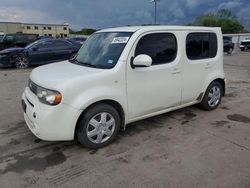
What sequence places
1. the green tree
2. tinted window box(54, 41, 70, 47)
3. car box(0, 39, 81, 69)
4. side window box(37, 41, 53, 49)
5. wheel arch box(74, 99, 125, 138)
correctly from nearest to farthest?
wheel arch box(74, 99, 125, 138), car box(0, 39, 81, 69), side window box(37, 41, 53, 49), tinted window box(54, 41, 70, 47), the green tree

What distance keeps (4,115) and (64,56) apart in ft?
25.3

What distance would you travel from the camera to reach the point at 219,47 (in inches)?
189

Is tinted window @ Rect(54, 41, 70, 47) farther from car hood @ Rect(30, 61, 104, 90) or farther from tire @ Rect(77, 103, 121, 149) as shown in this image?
tire @ Rect(77, 103, 121, 149)

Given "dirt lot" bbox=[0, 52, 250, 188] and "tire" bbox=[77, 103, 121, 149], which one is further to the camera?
"tire" bbox=[77, 103, 121, 149]

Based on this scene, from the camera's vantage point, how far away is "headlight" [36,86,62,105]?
2.95 m

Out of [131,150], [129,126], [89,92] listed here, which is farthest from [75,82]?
[129,126]

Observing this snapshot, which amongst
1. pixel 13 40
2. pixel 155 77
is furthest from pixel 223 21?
pixel 155 77

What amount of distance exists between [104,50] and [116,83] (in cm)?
70

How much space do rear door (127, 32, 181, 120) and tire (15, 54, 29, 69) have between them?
9.28 metres

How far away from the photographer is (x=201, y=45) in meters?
4.49

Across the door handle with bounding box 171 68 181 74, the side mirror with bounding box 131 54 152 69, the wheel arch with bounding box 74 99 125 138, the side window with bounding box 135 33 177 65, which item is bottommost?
the wheel arch with bounding box 74 99 125 138

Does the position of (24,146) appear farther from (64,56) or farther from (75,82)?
(64,56)

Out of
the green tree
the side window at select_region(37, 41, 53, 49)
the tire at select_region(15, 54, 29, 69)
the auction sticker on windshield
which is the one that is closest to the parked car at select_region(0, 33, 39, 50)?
the tire at select_region(15, 54, 29, 69)

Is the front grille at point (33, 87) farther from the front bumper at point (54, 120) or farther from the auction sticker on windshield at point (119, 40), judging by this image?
the auction sticker on windshield at point (119, 40)
